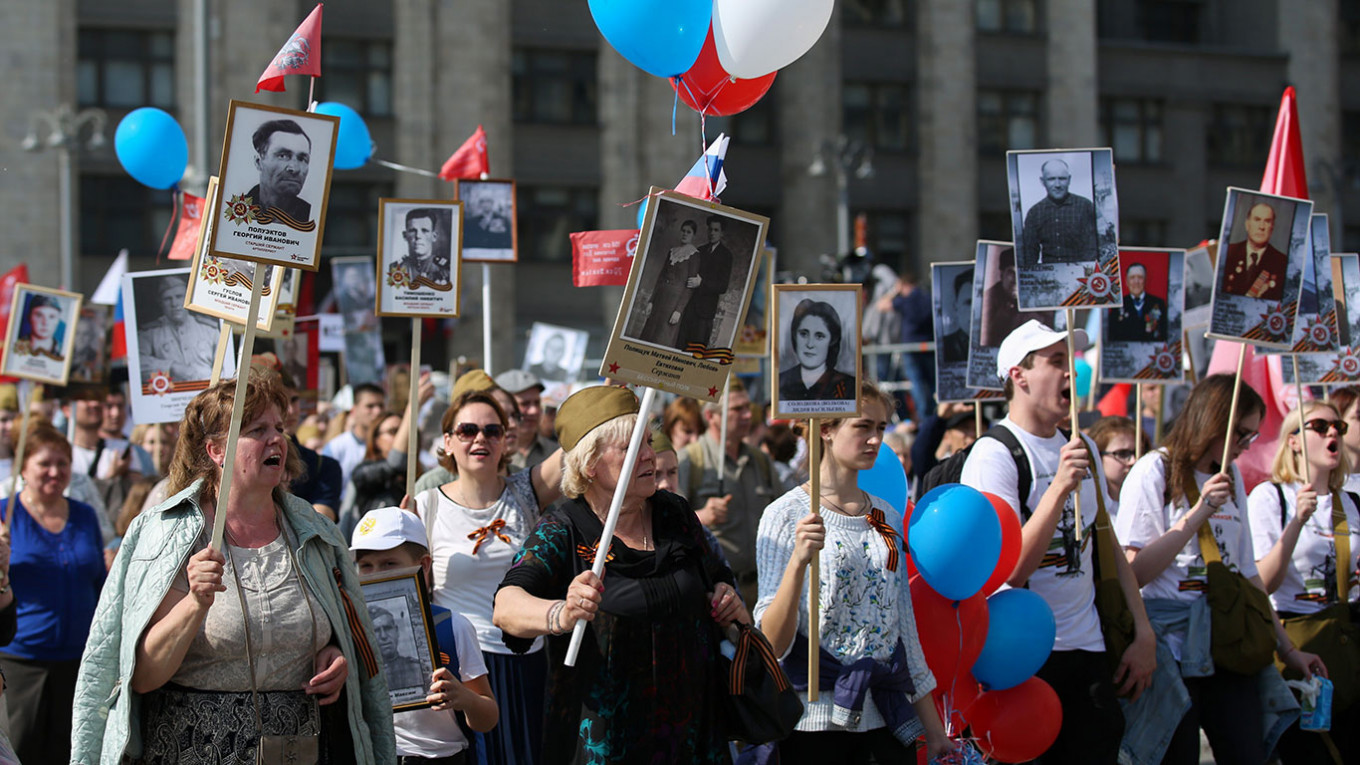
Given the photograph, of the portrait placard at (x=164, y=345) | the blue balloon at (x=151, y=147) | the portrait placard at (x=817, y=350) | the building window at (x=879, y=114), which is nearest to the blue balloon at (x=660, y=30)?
the portrait placard at (x=817, y=350)

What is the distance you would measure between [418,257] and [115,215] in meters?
24.7

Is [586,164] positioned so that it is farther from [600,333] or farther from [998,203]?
[998,203]

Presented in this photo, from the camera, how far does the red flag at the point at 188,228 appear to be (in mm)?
7516

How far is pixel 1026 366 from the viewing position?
5.61m

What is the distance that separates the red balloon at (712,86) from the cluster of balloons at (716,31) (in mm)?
83

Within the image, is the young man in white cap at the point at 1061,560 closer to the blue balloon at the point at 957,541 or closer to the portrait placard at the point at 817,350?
the blue balloon at the point at 957,541

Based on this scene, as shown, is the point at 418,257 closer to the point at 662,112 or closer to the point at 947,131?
the point at 662,112

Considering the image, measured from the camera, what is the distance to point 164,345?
6.70 m

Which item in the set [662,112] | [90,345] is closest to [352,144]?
[90,345]

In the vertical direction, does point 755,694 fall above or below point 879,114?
below

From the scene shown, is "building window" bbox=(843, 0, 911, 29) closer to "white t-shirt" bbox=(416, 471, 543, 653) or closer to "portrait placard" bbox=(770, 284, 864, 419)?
"white t-shirt" bbox=(416, 471, 543, 653)

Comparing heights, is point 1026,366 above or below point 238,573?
above

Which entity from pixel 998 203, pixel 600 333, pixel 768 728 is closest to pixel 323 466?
pixel 768 728

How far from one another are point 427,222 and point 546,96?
83.2ft
